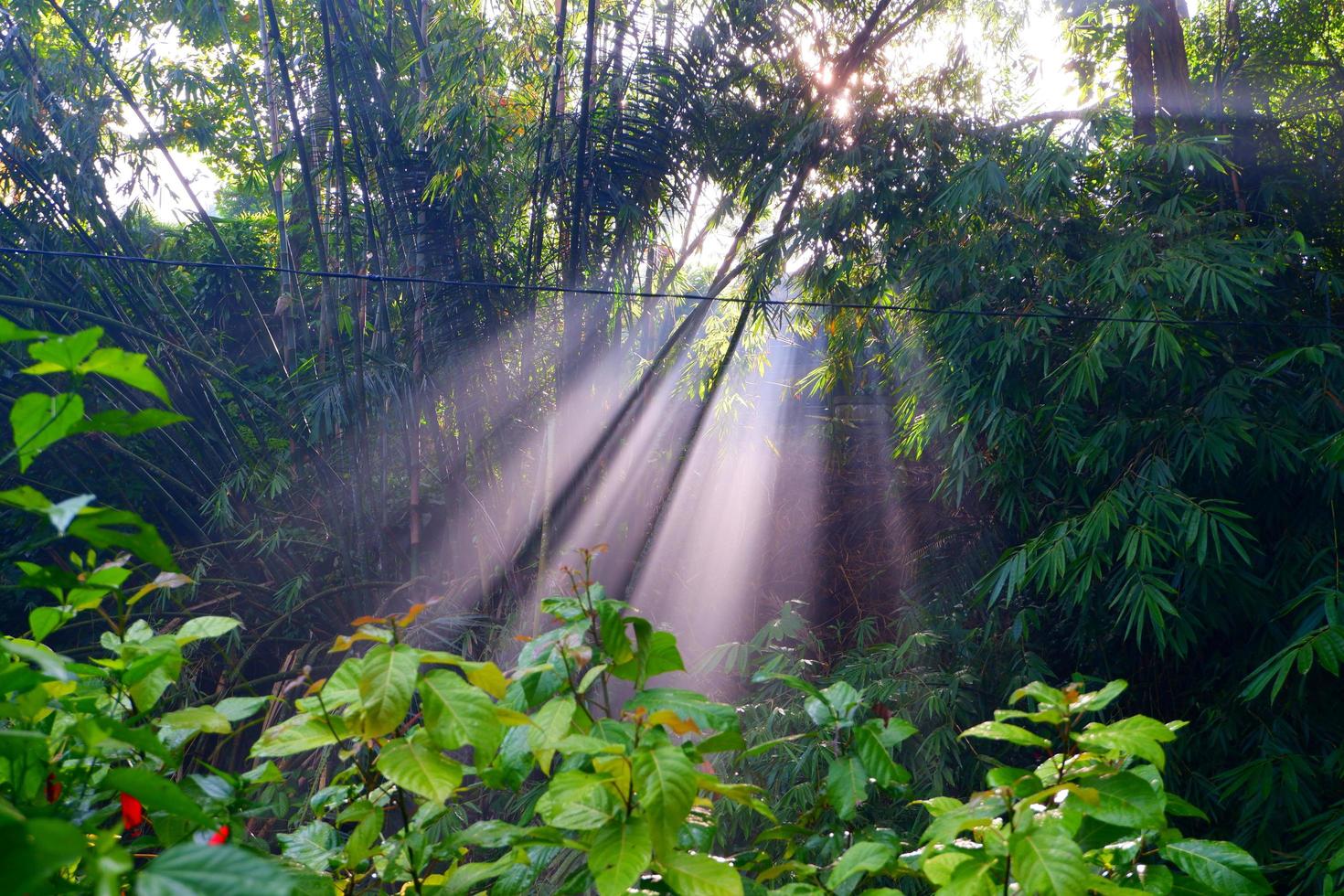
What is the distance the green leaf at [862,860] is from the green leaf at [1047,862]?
0.10 metres

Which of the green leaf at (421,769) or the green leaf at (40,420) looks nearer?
the green leaf at (40,420)

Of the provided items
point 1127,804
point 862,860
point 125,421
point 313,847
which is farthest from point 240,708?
point 1127,804

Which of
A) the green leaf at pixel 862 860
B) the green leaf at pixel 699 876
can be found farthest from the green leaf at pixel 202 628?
the green leaf at pixel 862 860

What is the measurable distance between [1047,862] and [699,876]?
20cm

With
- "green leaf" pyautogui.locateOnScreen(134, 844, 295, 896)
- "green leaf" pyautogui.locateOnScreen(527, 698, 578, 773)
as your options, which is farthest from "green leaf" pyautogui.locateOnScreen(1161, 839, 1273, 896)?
"green leaf" pyautogui.locateOnScreen(134, 844, 295, 896)

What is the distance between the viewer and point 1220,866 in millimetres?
611

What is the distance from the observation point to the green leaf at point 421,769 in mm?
553

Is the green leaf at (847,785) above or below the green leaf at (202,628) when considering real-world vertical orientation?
below

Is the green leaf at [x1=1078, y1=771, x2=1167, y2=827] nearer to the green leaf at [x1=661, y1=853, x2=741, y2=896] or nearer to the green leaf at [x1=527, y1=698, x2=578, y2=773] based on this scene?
the green leaf at [x1=661, y1=853, x2=741, y2=896]

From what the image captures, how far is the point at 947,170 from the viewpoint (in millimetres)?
2877

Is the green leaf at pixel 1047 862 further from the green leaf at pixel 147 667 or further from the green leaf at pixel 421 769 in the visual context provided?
the green leaf at pixel 147 667

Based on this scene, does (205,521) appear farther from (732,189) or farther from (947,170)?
(947,170)

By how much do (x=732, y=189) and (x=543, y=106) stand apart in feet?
2.33

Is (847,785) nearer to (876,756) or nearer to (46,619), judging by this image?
(876,756)
